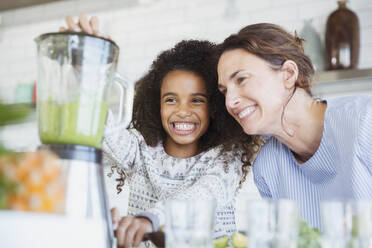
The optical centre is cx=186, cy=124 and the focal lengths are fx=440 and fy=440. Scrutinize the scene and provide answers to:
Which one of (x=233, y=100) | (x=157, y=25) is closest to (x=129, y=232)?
(x=233, y=100)

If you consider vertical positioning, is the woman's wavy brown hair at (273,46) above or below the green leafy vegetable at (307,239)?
above

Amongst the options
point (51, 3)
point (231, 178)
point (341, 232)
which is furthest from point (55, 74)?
point (51, 3)

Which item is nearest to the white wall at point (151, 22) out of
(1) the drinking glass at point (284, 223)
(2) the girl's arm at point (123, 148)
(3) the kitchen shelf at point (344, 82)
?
A: (3) the kitchen shelf at point (344, 82)

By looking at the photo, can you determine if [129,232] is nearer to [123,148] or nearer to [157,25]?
[123,148]

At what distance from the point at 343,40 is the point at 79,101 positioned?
1.72 metres

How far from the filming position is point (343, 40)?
6.72 ft

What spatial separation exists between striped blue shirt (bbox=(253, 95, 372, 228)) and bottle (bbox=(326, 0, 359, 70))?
805mm

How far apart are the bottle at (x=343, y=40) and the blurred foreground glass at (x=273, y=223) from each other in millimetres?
1648

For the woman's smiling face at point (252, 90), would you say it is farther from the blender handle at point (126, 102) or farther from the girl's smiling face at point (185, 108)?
the blender handle at point (126, 102)

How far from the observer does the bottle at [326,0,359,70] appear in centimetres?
203

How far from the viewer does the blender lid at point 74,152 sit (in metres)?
0.55

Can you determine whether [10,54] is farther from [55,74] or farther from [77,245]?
[77,245]

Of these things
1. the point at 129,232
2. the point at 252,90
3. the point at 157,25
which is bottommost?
the point at 129,232

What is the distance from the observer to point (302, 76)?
52.1 inches
